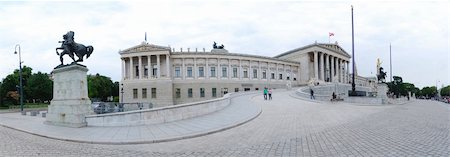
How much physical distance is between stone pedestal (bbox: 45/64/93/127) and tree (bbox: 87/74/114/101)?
67.4 meters

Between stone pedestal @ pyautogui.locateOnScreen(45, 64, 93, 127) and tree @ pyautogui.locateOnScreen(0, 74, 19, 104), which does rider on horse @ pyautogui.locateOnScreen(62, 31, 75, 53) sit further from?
tree @ pyautogui.locateOnScreen(0, 74, 19, 104)

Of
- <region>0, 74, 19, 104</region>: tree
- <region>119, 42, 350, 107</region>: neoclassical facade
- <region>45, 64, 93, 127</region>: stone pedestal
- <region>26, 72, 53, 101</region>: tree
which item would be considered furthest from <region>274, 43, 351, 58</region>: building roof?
<region>0, 74, 19, 104</region>: tree

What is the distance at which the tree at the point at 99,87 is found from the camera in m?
78.7

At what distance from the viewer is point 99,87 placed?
270ft

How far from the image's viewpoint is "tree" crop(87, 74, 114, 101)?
7869cm

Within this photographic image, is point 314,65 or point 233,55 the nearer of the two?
point 233,55

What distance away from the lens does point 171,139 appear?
10.2m

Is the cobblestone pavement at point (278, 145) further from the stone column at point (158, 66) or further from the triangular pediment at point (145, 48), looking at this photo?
the triangular pediment at point (145, 48)

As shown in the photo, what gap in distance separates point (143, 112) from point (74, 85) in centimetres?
463

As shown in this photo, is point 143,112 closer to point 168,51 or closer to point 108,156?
point 108,156

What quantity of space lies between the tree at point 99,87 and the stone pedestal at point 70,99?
6738 cm

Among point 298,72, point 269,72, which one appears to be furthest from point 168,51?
point 298,72

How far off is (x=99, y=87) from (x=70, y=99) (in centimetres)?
7314

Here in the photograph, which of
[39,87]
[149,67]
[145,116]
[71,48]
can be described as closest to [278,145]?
[145,116]
